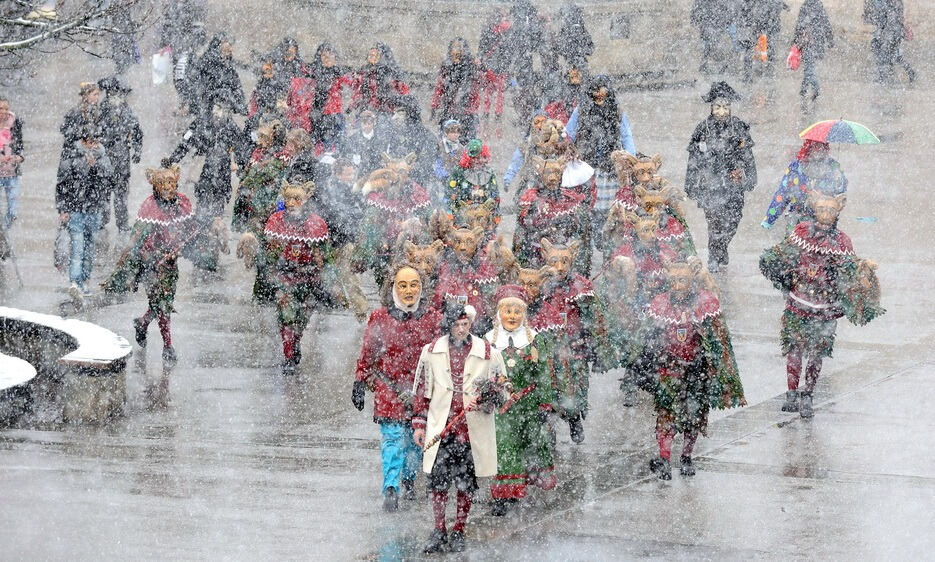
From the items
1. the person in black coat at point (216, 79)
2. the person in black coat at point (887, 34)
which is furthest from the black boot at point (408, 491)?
the person in black coat at point (887, 34)

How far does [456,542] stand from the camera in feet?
32.2

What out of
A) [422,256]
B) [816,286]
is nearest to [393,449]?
[422,256]

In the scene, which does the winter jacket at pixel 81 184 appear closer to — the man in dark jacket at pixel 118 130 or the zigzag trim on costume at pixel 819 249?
the man in dark jacket at pixel 118 130

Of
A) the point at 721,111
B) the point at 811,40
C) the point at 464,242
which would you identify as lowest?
the point at 464,242

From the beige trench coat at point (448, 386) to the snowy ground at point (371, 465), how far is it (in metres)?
0.50

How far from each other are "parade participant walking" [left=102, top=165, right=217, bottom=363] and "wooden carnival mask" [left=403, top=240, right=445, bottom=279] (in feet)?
10.6

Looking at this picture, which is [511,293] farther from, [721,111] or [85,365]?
[721,111]

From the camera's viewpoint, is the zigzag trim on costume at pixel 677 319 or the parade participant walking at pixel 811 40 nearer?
the zigzag trim on costume at pixel 677 319

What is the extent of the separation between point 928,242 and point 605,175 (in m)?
4.30

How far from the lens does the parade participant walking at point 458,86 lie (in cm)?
2208

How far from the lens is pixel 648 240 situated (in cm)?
1267


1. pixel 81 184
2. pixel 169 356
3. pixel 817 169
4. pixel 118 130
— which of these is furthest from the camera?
pixel 118 130

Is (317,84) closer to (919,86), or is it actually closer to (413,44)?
(413,44)

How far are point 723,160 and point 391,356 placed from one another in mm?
7718
